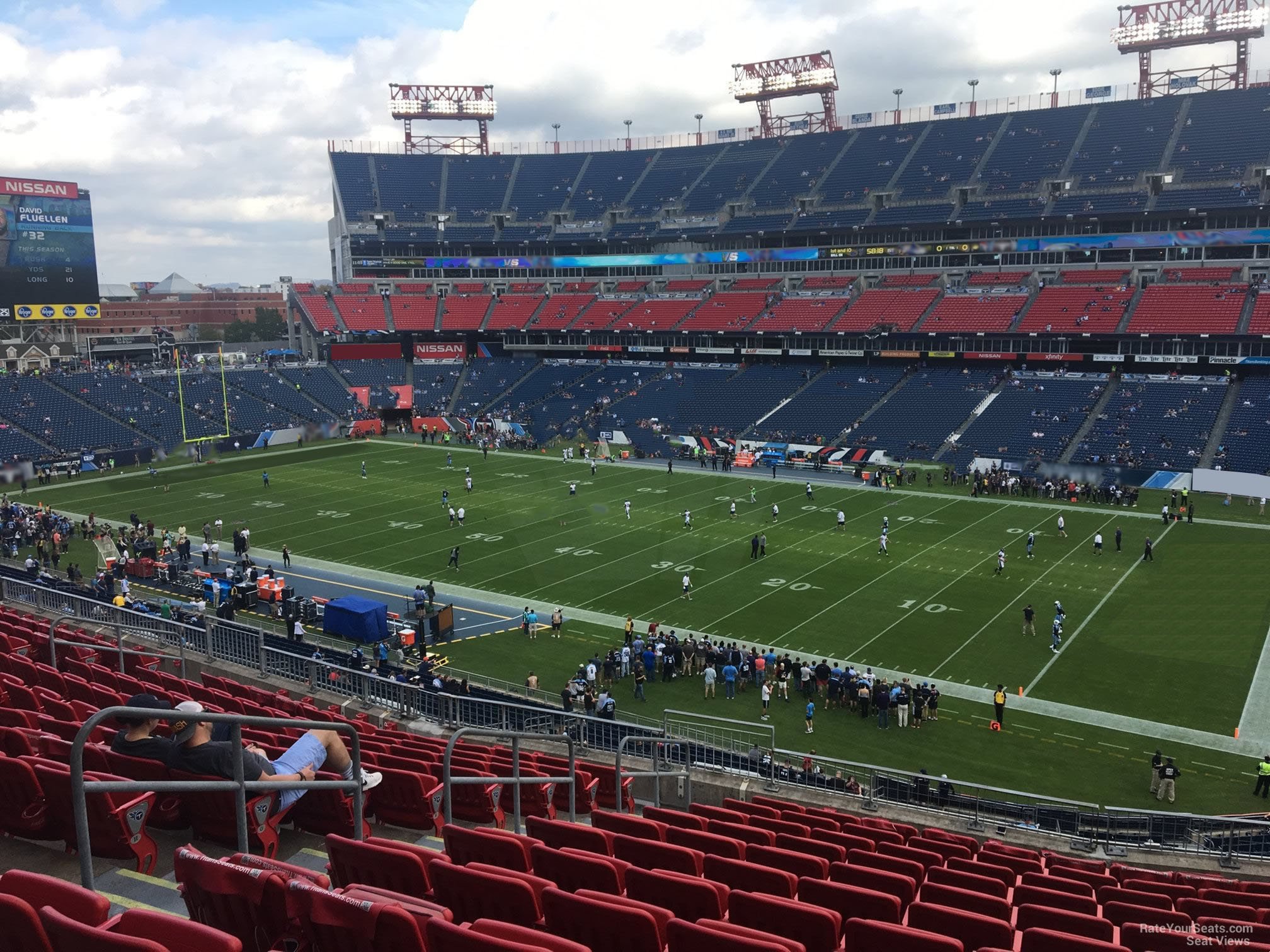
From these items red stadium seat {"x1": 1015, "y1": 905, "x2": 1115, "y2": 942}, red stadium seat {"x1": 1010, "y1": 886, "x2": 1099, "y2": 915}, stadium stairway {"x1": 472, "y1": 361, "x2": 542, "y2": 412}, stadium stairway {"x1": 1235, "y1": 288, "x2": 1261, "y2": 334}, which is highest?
stadium stairway {"x1": 1235, "y1": 288, "x2": 1261, "y2": 334}

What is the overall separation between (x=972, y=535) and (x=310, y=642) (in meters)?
24.8

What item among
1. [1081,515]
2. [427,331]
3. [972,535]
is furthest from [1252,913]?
[427,331]

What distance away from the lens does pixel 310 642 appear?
24531mm

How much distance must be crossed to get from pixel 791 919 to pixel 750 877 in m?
1.12

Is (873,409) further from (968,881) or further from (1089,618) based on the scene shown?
→ (968,881)

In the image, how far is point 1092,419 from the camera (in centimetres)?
5075

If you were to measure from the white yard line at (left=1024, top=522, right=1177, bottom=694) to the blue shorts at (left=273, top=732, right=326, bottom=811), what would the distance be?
1999 centimetres

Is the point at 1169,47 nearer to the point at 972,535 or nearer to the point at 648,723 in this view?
the point at 972,535

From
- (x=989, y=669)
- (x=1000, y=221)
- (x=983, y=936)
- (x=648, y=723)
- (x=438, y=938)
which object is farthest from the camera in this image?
(x=1000, y=221)

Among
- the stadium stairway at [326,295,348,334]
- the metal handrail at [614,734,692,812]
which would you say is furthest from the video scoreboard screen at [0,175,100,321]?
the metal handrail at [614,734,692,812]

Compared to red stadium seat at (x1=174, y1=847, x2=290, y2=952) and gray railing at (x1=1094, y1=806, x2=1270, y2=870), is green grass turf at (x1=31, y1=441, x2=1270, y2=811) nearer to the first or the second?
gray railing at (x1=1094, y1=806, x2=1270, y2=870)

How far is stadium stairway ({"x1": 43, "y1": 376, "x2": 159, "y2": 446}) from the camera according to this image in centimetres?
5666

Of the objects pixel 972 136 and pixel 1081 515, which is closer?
pixel 1081 515

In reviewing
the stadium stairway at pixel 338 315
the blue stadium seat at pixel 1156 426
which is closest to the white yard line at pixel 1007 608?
the blue stadium seat at pixel 1156 426
